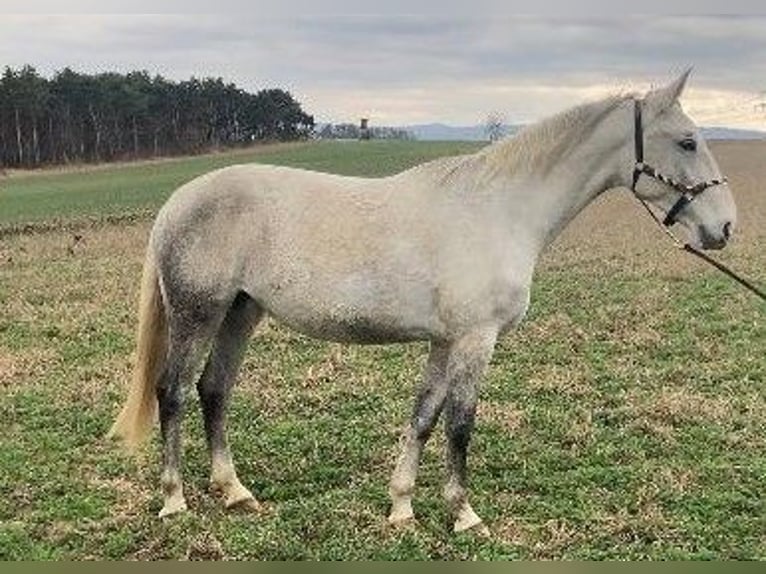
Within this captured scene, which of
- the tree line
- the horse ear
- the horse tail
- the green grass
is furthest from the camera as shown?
the tree line

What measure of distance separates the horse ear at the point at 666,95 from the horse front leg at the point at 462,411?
173 cm

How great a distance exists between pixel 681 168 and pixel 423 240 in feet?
5.46

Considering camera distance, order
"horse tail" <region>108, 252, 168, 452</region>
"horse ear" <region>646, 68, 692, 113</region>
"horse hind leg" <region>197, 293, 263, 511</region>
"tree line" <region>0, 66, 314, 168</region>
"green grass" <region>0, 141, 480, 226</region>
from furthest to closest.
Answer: "tree line" <region>0, 66, 314, 168</region>, "green grass" <region>0, 141, 480, 226</region>, "horse hind leg" <region>197, 293, 263, 511</region>, "horse tail" <region>108, 252, 168, 452</region>, "horse ear" <region>646, 68, 692, 113</region>

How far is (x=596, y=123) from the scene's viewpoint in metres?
6.15

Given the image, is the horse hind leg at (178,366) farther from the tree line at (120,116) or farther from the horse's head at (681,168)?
the tree line at (120,116)

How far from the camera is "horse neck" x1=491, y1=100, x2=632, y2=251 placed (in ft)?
20.0

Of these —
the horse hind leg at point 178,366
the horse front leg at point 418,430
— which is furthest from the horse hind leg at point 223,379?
the horse front leg at point 418,430

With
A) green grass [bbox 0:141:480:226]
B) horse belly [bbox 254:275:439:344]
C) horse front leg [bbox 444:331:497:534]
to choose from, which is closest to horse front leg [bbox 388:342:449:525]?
horse front leg [bbox 444:331:497:534]

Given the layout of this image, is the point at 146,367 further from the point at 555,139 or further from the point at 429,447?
the point at 555,139

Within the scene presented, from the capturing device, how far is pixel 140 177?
61250 mm

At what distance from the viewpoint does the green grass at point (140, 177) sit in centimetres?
3956

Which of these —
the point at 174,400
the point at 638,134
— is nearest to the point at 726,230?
the point at 638,134

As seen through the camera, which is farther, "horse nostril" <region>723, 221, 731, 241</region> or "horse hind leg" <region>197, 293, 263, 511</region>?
"horse hind leg" <region>197, 293, 263, 511</region>

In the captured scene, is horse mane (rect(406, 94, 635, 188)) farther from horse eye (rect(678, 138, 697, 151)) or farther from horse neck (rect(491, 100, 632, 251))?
horse eye (rect(678, 138, 697, 151))
